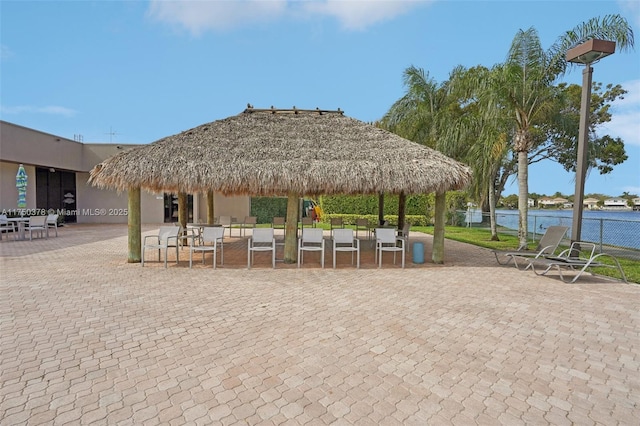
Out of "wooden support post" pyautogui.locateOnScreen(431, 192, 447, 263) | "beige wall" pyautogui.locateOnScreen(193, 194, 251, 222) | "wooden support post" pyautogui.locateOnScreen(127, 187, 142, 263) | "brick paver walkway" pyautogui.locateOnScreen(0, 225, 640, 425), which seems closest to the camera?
"brick paver walkway" pyautogui.locateOnScreen(0, 225, 640, 425)

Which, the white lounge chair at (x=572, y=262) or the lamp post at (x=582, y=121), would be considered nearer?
the white lounge chair at (x=572, y=262)

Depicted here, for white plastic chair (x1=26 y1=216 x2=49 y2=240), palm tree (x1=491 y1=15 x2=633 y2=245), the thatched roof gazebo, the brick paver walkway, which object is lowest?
the brick paver walkway

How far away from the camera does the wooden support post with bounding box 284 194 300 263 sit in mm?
8883

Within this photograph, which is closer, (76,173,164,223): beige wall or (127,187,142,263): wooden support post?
(127,187,142,263): wooden support post

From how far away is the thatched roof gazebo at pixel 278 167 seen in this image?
8.45 m

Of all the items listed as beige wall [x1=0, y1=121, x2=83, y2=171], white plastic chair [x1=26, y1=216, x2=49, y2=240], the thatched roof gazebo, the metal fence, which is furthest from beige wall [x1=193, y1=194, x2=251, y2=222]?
the metal fence

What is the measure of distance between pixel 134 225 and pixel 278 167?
405 cm

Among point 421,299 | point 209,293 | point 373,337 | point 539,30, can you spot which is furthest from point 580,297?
point 539,30

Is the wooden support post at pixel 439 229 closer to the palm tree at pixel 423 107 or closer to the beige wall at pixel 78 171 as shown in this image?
the palm tree at pixel 423 107

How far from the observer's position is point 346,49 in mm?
Answer: 12070

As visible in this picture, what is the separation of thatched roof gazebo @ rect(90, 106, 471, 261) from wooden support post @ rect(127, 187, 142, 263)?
0.31 m

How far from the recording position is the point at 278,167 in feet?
28.0

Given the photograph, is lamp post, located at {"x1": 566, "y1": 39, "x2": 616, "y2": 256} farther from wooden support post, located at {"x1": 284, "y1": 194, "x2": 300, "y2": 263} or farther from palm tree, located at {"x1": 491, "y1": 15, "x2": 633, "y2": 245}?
wooden support post, located at {"x1": 284, "y1": 194, "x2": 300, "y2": 263}

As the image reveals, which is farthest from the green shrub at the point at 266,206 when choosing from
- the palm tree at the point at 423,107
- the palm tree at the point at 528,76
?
the palm tree at the point at 528,76
